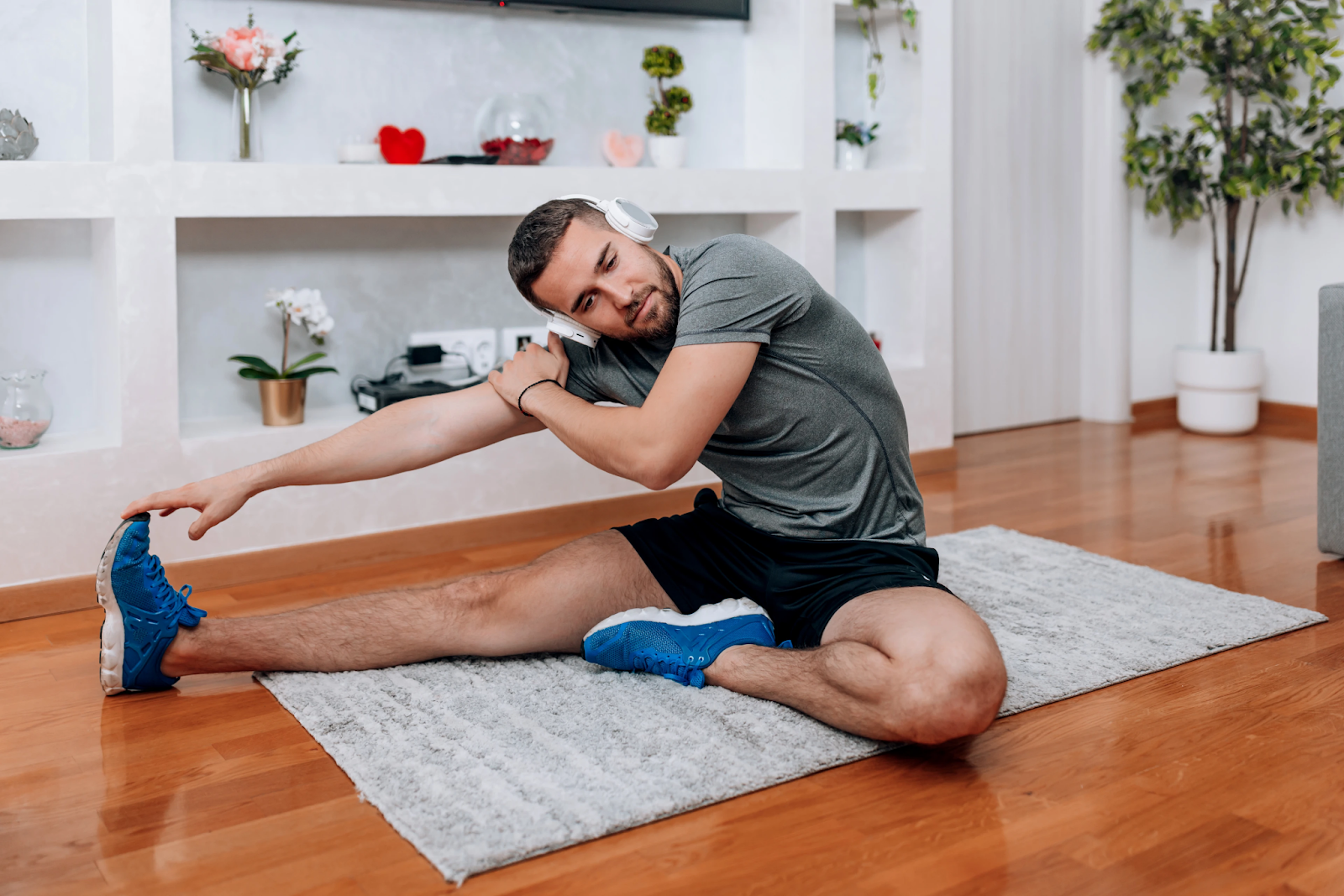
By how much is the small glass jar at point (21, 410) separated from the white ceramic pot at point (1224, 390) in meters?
3.71

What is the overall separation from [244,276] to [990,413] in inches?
107

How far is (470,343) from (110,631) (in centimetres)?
155

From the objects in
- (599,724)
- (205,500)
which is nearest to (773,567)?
(599,724)

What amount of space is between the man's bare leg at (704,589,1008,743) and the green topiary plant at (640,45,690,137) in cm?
205

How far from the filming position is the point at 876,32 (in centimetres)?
387

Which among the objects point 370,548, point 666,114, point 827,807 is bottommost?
point 827,807

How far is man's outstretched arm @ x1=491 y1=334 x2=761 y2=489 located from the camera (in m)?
1.73

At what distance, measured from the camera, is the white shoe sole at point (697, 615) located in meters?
1.97

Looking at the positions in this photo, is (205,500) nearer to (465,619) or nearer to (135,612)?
(135,612)

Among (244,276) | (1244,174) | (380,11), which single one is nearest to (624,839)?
(244,276)

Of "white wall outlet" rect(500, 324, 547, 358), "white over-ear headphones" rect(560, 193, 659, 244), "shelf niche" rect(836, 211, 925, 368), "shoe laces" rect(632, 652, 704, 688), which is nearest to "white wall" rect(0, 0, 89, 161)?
"white wall outlet" rect(500, 324, 547, 358)

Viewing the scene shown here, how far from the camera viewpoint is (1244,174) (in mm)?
4109

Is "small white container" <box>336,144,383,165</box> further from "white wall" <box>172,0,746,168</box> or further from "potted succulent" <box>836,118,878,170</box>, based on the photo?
"potted succulent" <box>836,118,878,170</box>

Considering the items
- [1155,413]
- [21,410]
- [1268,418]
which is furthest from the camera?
[1155,413]
